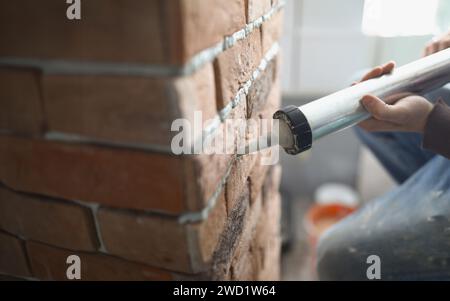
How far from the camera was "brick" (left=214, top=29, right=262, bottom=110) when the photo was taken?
407mm

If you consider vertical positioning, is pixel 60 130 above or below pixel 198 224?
above

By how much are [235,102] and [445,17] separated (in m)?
1.29

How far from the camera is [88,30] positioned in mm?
320

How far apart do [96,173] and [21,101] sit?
109mm

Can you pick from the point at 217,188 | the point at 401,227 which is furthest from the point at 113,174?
the point at 401,227

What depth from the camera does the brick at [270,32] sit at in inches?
24.4

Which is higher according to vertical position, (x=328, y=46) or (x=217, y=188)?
(x=328, y=46)

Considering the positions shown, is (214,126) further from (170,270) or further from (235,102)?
(170,270)

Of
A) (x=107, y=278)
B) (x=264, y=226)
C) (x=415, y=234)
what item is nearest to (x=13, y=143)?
(x=107, y=278)

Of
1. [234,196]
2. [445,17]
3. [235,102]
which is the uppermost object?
[445,17]

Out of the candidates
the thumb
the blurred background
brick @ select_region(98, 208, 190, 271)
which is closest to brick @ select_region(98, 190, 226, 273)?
brick @ select_region(98, 208, 190, 271)

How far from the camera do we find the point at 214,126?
405 millimetres
